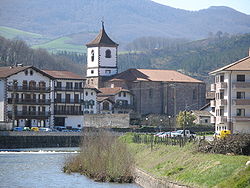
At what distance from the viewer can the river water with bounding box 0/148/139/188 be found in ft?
159

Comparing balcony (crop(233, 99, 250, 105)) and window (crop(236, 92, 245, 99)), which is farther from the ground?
window (crop(236, 92, 245, 99))

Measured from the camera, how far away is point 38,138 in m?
90.1

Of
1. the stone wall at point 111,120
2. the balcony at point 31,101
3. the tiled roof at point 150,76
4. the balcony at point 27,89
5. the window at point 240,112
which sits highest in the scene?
the tiled roof at point 150,76

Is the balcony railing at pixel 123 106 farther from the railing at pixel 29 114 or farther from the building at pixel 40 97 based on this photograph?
the railing at pixel 29 114

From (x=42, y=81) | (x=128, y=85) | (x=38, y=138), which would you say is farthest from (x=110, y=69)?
(x=38, y=138)

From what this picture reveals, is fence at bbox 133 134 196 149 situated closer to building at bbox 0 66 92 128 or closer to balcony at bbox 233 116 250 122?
balcony at bbox 233 116 250 122

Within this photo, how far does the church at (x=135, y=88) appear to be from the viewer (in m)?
123

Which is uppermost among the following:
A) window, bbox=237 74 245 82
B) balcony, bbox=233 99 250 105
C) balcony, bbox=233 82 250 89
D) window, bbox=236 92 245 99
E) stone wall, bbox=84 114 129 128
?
window, bbox=237 74 245 82

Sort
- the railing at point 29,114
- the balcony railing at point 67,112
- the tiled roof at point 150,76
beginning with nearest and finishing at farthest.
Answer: the railing at point 29,114
the balcony railing at point 67,112
the tiled roof at point 150,76

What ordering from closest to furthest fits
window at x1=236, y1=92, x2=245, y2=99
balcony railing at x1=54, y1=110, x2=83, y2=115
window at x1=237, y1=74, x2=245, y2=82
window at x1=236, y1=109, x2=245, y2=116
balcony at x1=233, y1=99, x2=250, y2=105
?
window at x1=237, y1=74, x2=245, y2=82 < balcony at x1=233, y1=99, x2=250, y2=105 < window at x1=236, y1=92, x2=245, y2=99 < window at x1=236, y1=109, x2=245, y2=116 < balcony railing at x1=54, y1=110, x2=83, y2=115

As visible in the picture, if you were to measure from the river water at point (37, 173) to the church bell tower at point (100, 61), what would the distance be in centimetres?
5019

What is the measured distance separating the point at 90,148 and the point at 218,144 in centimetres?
1350

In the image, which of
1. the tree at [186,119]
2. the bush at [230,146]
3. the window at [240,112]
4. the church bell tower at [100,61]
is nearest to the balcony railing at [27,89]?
the tree at [186,119]

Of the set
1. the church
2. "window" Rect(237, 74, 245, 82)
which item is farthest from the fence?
the church
